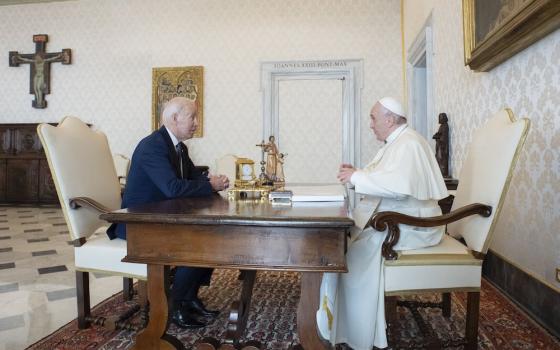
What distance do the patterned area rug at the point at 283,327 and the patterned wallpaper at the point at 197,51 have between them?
184 inches

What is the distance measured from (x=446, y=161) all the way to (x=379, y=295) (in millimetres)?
2861

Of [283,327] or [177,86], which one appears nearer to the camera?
[283,327]

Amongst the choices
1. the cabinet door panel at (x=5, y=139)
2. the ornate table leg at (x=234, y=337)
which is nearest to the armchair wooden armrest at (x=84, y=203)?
the ornate table leg at (x=234, y=337)

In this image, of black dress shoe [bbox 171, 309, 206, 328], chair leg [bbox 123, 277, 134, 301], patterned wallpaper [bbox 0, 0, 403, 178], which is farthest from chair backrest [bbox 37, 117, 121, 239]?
patterned wallpaper [bbox 0, 0, 403, 178]

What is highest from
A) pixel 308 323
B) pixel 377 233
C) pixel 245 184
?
pixel 245 184

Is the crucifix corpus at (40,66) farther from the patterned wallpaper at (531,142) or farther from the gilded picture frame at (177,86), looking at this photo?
the patterned wallpaper at (531,142)

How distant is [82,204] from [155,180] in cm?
46

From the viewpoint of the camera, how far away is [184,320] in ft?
7.75

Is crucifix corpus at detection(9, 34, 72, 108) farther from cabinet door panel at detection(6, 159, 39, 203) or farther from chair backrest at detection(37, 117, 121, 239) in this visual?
chair backrest at detection(37, 117, 121, 239)

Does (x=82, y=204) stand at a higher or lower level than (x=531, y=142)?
lower

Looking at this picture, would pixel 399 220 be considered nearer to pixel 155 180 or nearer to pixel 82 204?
pixel 155 180

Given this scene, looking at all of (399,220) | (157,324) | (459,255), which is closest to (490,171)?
(459,255)

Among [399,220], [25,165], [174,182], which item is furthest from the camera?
[25,165]

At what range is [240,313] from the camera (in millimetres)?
1872
